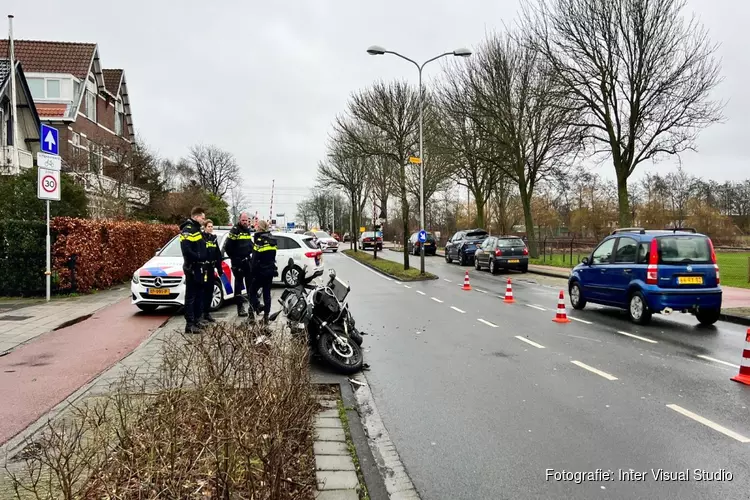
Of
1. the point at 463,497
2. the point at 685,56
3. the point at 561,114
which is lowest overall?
the point at 463,497

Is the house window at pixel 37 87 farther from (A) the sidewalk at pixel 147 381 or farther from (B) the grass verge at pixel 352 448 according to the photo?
(B) the grass verge at pixel 352 448

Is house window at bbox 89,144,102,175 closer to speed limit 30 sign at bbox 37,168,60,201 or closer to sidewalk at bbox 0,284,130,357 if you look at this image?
speed limit 30 sign at bbox 37,168,60,201

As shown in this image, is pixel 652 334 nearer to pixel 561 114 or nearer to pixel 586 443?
pixel 586 443

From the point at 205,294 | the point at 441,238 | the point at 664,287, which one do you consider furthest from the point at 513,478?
the point at 441,238

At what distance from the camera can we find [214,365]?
4098 millimetres

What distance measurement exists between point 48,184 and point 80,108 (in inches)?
972

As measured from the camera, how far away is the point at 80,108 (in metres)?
32.6

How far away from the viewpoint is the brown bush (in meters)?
12.6

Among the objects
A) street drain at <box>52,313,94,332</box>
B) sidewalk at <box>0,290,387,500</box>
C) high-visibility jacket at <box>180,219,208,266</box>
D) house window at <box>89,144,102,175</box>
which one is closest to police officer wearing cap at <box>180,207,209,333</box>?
high-visibility jacket at <box>180,219,208,266</box>

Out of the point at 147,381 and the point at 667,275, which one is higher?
the point at 667,275

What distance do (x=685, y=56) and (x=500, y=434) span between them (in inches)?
884

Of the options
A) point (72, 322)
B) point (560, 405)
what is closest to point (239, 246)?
point (72, 322)

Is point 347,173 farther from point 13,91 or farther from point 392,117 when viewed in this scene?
point 13,91

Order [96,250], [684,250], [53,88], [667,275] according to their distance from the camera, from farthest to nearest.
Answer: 1. [53,88]
2. [96,250]
3. [684,250]
4. [667,275]
